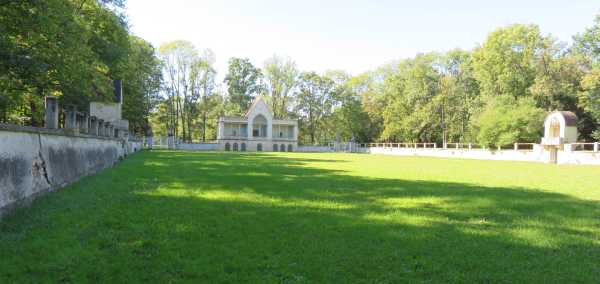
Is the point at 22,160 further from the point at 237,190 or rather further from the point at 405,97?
the point at 405,97

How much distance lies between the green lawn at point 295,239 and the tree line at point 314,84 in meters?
7.55

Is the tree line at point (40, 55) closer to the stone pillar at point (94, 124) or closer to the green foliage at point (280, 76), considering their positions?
the stone pillar at point (94, 124)

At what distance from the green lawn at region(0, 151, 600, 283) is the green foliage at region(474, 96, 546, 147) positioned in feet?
123

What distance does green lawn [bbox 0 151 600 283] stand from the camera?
402cm

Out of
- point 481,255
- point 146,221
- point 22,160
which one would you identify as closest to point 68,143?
point 22,160

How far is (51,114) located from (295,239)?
354 inches

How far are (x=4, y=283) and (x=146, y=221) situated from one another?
2.52 metres

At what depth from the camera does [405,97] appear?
67.0 m

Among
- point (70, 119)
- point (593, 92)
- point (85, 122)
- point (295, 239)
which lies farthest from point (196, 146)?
point (295, 239)

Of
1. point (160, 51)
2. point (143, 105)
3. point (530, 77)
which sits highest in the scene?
point (160, 51)

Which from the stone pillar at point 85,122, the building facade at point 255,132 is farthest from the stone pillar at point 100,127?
the building facade at point 255,132

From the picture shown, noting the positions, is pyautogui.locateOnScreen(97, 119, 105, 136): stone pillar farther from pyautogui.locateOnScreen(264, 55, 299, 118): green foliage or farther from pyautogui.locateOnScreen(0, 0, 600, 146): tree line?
pyautogui.locateOnScreen(264, 55, 299, 118): green foliage

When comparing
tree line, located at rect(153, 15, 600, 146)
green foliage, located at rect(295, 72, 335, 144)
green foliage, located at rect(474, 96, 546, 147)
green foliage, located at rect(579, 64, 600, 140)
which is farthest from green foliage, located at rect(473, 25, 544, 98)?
green foliage, located at rect(295, 72, 335, 144)

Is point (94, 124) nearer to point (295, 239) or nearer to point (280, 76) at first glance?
point (295, 239)
